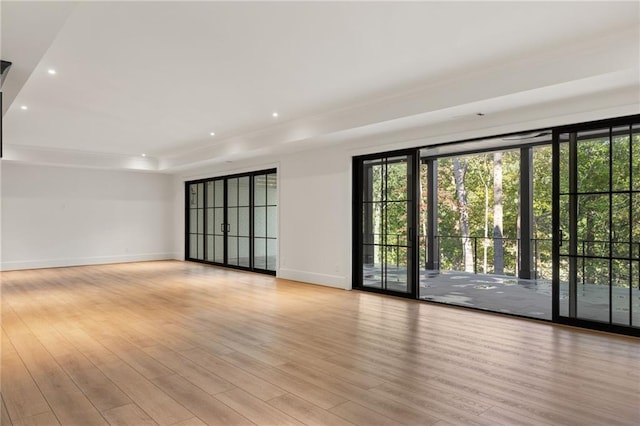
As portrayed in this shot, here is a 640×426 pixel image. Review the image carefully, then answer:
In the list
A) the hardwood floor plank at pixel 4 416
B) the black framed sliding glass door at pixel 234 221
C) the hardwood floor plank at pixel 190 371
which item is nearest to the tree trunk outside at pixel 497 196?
the black framed sliding glass door at pixel 234 221

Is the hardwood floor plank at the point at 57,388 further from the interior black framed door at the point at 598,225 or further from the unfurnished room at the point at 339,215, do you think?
the interior black framed door at the point at 598,225

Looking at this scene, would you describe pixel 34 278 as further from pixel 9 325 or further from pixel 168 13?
pixel 168 13

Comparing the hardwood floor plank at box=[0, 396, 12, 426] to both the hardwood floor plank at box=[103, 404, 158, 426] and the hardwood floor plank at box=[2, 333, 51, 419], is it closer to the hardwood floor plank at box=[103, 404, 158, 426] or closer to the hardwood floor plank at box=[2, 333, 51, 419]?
the hardwood floor plank at box=[2, 333, 51, 419]

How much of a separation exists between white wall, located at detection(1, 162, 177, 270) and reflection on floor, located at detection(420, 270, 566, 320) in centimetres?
724

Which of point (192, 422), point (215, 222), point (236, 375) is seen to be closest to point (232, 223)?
point (215, 222)

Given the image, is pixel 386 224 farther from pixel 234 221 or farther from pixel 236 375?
pixel 234 221

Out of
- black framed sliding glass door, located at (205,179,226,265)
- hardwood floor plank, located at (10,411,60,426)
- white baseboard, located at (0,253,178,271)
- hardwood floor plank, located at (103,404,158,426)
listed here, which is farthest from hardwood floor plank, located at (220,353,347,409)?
white baseboard, located at (0,253,178,271)

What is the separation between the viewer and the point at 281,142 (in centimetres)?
681

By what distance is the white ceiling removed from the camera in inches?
120

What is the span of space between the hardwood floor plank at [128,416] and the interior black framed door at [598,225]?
13.9 ft

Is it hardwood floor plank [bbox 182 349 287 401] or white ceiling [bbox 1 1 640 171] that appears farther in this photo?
white ceiling [bbox 1 1 640 171]

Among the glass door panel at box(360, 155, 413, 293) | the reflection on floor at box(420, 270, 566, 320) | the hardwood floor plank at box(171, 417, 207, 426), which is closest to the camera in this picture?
the hardwood floor plank at box(171, 417, 207, 426)

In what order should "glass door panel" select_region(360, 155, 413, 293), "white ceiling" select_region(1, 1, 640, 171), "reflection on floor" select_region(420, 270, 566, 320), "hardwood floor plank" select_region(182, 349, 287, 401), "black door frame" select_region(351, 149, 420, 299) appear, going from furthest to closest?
"glass door panel" select_region(360, 155, 413, 293)
"black door frame" select_region(351, 149, 420, 299)
"reflection on floor" select_region(420, 270, 566, 320)
"white ceiling" select_region(1, 1, 640, 171)
"hardwood floor plank" select_region(182, 349, 287, 401)

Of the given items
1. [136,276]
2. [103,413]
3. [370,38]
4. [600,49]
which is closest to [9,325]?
[103,413]
